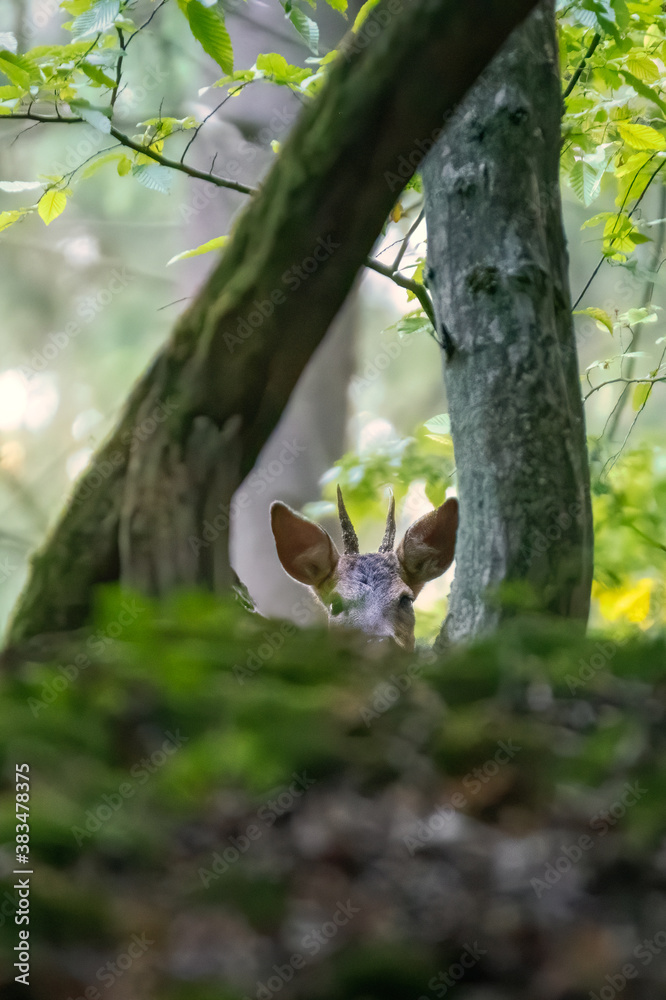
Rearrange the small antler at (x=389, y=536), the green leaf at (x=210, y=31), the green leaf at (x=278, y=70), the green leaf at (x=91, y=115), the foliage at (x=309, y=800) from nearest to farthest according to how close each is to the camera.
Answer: the foliage at (x=309, y=800) → the green leaf at (x=210, y=31) → the green leaf at (x=91, y=115) → the green leaf at (x=278, y=70) → the small antler at (x=389, y=536)

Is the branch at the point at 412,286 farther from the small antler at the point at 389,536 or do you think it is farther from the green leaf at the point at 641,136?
the small antler at the point at 389,536

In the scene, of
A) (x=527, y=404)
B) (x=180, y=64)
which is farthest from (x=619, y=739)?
(x=180, y=64)

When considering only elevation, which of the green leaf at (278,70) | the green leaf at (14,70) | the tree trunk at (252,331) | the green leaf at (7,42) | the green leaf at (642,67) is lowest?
the tree trunk at (252,331)

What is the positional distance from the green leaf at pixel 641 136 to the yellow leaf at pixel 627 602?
2.18 metres

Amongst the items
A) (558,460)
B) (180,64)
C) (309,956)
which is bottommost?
(309,956)

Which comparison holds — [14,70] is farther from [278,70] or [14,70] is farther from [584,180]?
[584,180]

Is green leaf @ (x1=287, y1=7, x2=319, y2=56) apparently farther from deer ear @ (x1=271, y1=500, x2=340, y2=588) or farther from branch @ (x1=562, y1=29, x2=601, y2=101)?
deer ear @ (x1=271, y1=500, x2=340, y2=588)

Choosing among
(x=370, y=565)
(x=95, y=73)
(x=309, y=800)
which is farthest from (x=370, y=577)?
(x=309, y=800)

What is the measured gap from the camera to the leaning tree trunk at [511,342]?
3189mm

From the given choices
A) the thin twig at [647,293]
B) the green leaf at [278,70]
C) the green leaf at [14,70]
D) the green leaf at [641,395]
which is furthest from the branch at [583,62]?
the green leaf at [14,70]

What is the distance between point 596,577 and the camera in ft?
16.2

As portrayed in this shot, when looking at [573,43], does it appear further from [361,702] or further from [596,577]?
[361,702]

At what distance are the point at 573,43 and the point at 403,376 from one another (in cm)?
1276

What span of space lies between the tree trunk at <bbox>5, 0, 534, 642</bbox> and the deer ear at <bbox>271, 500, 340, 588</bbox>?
9.36ft
